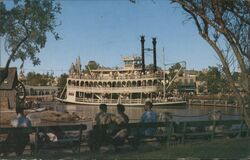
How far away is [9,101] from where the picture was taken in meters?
19.1

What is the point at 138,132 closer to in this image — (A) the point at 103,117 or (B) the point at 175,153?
(A) the point at 103,117

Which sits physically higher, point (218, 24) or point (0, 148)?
point (218, 24)

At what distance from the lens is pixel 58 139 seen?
10.9 m

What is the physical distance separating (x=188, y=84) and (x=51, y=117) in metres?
54.7

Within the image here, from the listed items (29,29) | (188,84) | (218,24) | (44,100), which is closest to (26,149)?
(29,29)

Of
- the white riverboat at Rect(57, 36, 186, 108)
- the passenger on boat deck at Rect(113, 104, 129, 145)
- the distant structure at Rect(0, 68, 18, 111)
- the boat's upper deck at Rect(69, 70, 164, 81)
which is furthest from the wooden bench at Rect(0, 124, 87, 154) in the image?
the boat's upper deck at Rect(69, 70, 164, 81)

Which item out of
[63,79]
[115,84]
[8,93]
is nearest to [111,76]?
[115,84]

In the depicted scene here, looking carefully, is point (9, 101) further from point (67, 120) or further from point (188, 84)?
point (188, 84)

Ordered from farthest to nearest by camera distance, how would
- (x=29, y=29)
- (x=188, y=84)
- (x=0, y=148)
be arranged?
1. (x=188, y=84)
2. (x=29, y=29)
3. (x=0, y=148)

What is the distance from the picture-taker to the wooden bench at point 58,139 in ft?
33.4

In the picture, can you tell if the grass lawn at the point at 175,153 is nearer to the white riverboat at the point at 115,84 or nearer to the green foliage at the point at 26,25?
the green foliage at the point at 26,25

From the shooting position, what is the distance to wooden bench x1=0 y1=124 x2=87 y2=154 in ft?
33.4

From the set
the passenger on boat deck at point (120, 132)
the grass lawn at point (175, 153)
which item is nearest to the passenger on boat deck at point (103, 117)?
the passenger on boat deck at point (120, 132)

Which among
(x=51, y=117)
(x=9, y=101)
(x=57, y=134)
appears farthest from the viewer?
(x=51, y=117)
